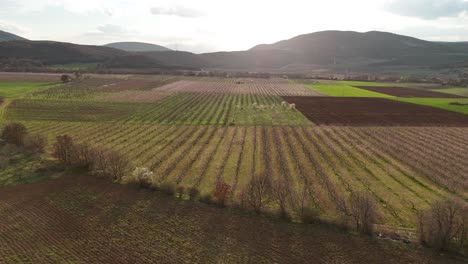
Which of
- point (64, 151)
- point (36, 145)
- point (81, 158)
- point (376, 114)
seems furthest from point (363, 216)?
point (376, 114)

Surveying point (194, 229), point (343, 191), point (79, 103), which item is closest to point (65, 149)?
point (194, 229)

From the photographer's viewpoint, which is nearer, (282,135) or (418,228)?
(418,228)

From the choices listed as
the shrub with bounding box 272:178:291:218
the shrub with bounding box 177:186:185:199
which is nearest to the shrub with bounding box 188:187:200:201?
the shrub with bounding box 177:186:185:199

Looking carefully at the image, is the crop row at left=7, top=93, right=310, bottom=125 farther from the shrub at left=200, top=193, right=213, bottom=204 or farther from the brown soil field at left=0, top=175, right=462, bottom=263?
the brown soil field at left=0, top=175, right=462, bottom=263

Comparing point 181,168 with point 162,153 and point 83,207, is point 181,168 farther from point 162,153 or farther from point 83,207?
point 83,207

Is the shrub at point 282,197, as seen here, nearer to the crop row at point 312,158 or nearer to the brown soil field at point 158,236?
the brown soil field at point 158,236

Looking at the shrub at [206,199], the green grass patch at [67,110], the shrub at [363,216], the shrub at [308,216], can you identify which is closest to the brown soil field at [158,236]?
the shrub at [308,216]

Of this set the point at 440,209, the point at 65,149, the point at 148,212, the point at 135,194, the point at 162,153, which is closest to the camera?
the point at 440,209
